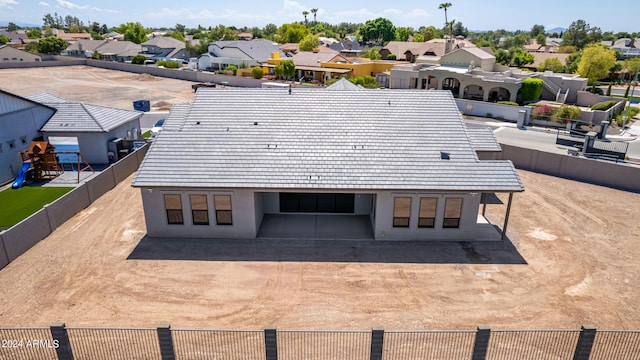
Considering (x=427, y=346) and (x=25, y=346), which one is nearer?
(x=25, y=346)

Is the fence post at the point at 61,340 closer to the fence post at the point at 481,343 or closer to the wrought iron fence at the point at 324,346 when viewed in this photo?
the wrought iron fence at the point at 324,346

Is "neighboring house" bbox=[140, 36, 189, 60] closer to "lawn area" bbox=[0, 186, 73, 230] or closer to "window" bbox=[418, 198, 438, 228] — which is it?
"lawn area" bbox=[0, 186, 73, 230]

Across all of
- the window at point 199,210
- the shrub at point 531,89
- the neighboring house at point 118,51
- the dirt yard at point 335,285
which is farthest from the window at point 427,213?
the neighboring house at point 118,51

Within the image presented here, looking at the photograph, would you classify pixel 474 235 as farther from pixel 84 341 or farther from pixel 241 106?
pixel 84 341

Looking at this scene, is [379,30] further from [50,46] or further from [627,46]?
[50,46]

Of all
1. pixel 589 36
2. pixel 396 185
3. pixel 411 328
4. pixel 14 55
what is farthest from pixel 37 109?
pixel 589 36

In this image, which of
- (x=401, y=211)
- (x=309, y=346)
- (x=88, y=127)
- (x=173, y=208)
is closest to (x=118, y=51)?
(x=88, y=127)

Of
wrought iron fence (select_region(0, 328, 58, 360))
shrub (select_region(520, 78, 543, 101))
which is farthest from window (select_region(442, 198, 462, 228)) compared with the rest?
shrub (select_region(520, 78, 543, 101))
